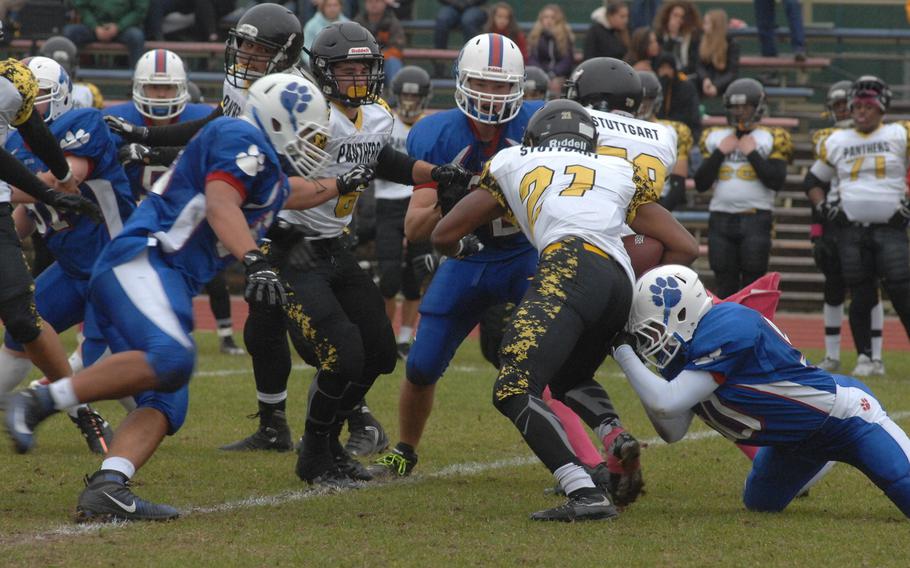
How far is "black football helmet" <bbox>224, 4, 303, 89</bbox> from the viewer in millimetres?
5816

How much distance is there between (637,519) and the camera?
4789 mm

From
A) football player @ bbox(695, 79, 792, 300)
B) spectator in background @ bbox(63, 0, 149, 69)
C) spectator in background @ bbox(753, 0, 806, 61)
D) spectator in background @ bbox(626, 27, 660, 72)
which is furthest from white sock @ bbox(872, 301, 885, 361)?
spectator in background @ bbox(63, 0, 149, 69)

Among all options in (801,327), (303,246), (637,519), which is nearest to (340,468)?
(303,246)

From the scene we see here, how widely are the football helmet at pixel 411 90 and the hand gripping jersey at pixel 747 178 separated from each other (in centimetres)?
235

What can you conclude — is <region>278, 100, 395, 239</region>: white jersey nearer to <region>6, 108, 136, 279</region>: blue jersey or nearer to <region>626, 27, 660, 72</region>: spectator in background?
<region>6, 108, 136, 279</region>: blue jersey

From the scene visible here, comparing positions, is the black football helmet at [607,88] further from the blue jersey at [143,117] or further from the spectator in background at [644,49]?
the spectator in background at [644,49]

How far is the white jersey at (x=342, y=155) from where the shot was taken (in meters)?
5.68

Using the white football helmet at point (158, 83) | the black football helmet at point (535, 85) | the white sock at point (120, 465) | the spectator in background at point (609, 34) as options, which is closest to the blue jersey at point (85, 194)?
the white football helmet at point (158, 83)

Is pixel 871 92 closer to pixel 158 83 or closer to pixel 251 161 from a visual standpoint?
pixel 158 83

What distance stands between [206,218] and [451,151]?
1.57 metres

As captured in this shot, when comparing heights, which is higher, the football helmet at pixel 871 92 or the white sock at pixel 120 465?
the football helmet at pixel 871 92

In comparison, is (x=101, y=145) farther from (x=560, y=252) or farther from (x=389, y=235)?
(x=389, y=235)

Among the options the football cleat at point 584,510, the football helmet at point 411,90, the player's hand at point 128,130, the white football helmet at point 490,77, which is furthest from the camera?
the football helmet at point 411,90

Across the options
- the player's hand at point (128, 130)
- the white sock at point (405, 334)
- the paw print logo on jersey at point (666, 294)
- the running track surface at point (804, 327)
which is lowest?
the running track surface at point (804, 327)
